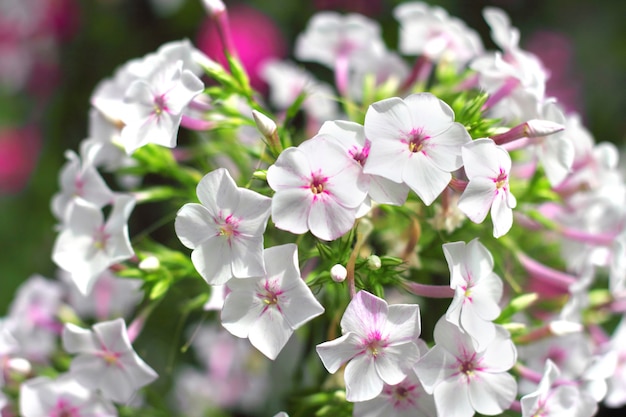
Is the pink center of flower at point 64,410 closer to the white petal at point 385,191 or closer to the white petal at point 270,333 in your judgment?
the white petal at point 270,333

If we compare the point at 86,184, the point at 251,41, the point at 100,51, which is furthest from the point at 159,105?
the point at 100,51

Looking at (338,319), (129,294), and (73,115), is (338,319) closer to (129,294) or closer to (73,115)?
(129,294)

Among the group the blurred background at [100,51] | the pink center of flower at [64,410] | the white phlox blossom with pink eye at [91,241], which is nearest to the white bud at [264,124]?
the white phlox blossom with pink eye at [91,241]

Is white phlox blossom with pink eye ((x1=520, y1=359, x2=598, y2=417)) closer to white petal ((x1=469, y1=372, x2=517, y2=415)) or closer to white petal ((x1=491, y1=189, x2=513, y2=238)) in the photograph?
white petal ((x1=469, y1=372, x2=517, y2=415))

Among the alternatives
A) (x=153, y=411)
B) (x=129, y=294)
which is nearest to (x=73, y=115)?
(x=129, y=294)

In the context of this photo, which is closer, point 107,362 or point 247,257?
point 247,257

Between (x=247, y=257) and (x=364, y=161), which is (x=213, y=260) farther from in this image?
(x=364, y=161)

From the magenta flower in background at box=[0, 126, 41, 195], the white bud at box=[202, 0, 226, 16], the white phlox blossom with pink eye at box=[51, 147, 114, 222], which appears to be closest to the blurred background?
the magenta flower in background at box=[0, 126, 41, 195]
